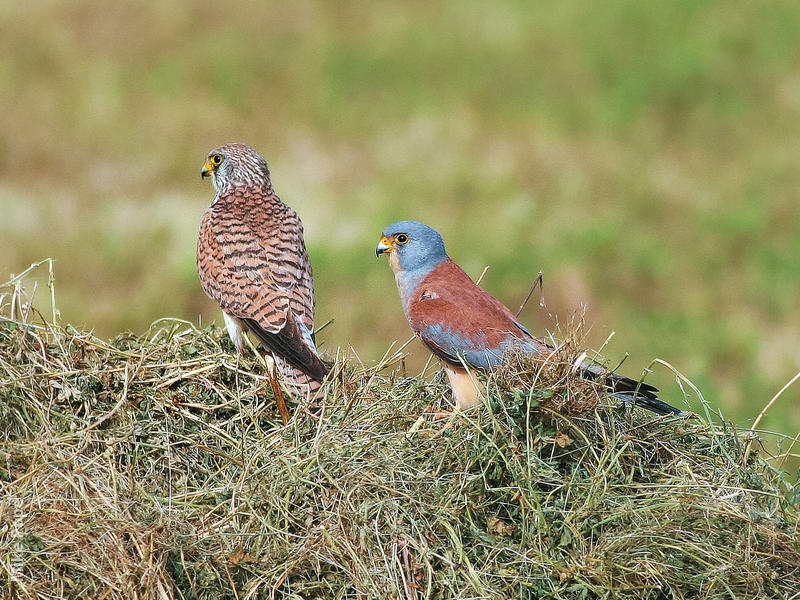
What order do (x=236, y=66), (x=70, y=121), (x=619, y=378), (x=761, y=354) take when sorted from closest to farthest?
1. (x=619, y=378)
2. (x=761, y=354)
3. (x=70, y=121)
4. (x=236, y=66)

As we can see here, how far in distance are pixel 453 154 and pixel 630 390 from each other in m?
7.00

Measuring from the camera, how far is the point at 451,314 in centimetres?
390

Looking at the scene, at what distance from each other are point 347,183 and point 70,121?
2.90 m

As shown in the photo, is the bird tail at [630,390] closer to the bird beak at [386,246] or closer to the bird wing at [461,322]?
the bird wing at [461,322]

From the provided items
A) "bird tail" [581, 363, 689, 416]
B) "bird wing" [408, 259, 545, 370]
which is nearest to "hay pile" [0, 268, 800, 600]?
"bird tail" [581, 363, 689, 416]

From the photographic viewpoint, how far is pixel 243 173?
4867 millimetres

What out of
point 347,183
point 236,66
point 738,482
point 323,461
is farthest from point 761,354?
point 236,66

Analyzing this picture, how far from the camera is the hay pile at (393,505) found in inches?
110

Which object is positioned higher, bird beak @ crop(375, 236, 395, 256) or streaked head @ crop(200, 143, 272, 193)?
streaked head @ crop(200, 143, 272, 193)

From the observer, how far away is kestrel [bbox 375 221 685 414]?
3.63 meters

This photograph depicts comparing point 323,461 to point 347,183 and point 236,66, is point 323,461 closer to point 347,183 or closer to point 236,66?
point 347,183

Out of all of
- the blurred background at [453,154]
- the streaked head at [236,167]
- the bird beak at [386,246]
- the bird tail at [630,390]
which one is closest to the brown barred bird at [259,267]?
the streaked head at [236,167]

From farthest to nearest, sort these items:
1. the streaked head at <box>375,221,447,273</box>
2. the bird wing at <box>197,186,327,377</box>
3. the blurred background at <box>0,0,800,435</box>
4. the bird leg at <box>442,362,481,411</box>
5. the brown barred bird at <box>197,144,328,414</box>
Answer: the blurred background at <box>0,0,800,435</box>, the streaked head at <box>375,221,447,273</box>, the bird wing at <box>197,186,327,377</box>, the brown barred bird at <box>197,144,328,414</box>, the bird leg at <box>442,362,481,411</box>

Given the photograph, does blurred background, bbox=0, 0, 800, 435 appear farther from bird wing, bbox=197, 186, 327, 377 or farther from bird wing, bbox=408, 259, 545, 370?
bird wing, bbox=408, 259, 545, 370
